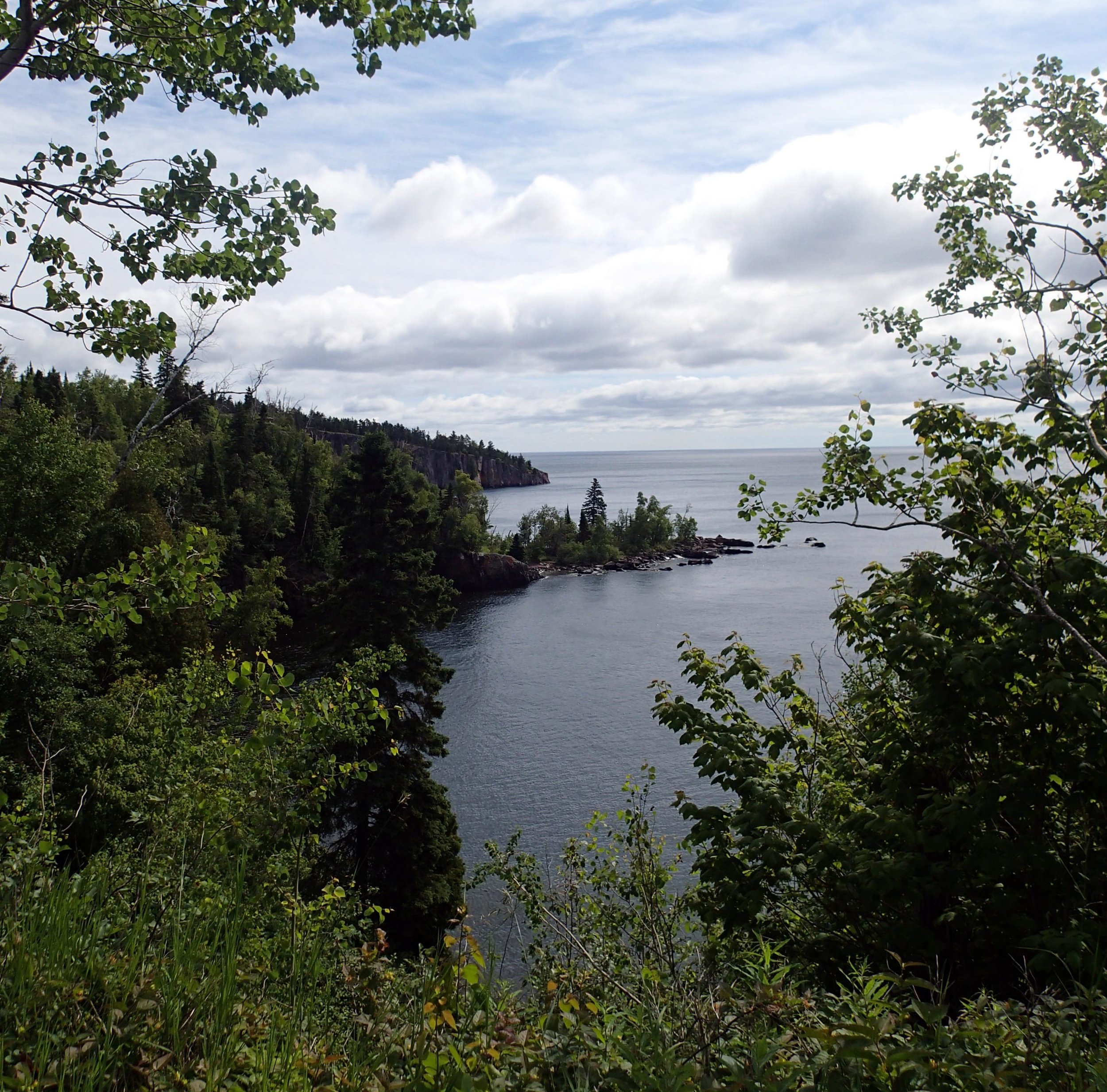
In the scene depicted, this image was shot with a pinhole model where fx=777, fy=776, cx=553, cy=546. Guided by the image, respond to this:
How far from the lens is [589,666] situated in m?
43.6

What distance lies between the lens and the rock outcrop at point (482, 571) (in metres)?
75.6

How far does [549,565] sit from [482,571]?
54.7 feet

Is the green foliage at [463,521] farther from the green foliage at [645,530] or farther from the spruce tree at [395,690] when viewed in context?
the spruce tree at [395,690]

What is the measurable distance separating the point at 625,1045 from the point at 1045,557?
14.4 ft

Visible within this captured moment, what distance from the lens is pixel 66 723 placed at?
17391mm

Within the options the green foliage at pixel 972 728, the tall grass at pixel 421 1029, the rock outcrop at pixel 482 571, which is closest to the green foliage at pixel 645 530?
the rock outcrop at pixel 482 571

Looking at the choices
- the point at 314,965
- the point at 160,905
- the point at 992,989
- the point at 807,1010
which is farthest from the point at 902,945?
the point at 160,905

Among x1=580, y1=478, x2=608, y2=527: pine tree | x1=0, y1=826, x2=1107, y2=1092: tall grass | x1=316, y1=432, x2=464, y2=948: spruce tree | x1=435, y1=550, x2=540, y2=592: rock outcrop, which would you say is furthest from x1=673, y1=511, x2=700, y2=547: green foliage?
x1=0, y1=826, x2=1107, y2=1092: tall grass

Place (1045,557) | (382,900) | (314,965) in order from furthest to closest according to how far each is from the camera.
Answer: (382,900) → (1045,557) → (314,965)

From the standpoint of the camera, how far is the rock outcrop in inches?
2975

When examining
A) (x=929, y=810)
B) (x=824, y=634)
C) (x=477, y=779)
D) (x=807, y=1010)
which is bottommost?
(x=477, y=779)

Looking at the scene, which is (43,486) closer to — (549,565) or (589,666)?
(589,666)

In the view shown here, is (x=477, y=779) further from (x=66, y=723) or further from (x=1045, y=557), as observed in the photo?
(x=1045, y=557)

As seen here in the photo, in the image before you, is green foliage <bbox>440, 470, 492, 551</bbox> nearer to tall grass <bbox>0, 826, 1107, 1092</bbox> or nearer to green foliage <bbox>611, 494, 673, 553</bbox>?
green foliage <bbox>611, 494, 673, 553</bbox>
